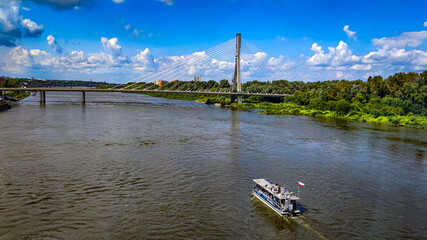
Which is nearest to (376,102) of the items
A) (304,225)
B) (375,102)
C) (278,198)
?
(375,102)

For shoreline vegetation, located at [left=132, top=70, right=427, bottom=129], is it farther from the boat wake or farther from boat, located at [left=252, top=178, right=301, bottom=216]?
the boat wake

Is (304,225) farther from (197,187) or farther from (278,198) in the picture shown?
(197,187)

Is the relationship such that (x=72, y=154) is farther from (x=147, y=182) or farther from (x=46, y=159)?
(x=147, y=182)

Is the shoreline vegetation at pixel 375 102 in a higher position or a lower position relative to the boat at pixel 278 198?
higher

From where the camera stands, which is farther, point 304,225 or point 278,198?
point 278,198

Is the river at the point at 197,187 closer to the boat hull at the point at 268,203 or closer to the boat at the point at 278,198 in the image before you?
the boat hull at the point at 268,203

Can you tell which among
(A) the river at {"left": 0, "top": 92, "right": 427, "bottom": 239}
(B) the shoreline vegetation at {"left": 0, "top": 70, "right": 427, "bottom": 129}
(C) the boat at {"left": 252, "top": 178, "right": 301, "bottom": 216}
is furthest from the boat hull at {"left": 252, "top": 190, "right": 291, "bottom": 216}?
(B) the shoreline vegetation at {"left": 0, "top": 70, "right": 427, "bottom": 129}

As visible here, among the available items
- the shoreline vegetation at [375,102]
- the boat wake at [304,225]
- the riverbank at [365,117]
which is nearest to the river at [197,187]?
the boat wake at [304,225]
